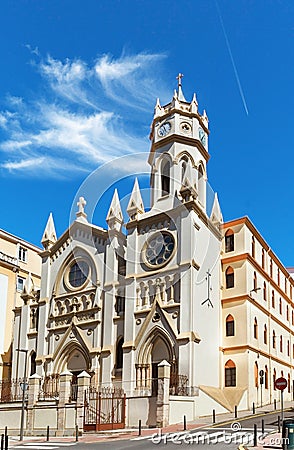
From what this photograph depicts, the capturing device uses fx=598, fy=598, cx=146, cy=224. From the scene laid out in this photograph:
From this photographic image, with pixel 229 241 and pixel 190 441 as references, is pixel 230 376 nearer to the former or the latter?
pixel 229 241

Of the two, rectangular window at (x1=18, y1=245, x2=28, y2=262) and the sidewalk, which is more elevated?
rectangular window at (x1=18, y1=245, x2=28, y2=262)

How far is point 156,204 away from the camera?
4306cm

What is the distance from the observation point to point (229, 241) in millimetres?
Result: 44250

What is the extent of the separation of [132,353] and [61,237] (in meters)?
12.6

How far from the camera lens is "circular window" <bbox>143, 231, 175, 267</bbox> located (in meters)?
40.2

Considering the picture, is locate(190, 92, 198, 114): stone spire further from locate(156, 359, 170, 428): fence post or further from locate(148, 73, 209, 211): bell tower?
locate(156, 359, 170, 428): fence post

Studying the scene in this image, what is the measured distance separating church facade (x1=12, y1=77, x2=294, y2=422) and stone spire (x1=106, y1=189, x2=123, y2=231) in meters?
0.10

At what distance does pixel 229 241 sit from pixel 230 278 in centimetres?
286

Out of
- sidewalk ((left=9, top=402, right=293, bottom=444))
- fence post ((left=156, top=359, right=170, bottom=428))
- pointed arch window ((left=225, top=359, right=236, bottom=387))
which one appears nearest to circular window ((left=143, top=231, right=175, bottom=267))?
pointed arch window ((left=225, top=359, right=236, bottom=387))

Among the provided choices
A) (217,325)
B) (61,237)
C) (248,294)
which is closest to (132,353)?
(217,325)

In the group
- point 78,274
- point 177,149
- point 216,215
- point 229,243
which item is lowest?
point 78,274

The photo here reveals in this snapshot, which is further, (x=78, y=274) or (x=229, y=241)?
(x=78, y=274)

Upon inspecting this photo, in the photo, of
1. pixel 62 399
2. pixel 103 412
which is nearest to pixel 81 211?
pixel 62 399

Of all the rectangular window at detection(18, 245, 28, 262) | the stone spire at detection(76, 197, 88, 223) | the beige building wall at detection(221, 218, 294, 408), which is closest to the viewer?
the beige building wall at detection(221, 218, 294, 408)
